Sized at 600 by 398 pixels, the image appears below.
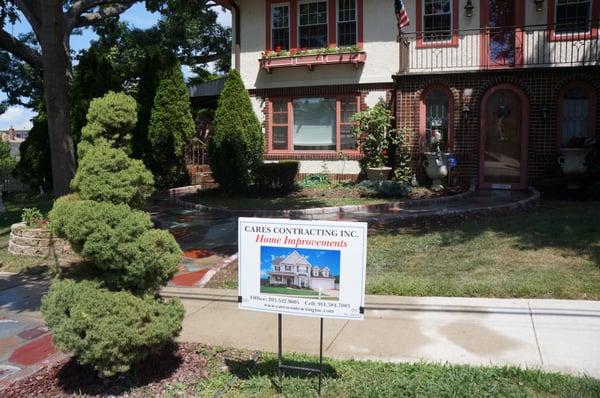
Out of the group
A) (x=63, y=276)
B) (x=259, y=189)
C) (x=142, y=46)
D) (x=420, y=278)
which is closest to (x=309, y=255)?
(x=63, y=276)

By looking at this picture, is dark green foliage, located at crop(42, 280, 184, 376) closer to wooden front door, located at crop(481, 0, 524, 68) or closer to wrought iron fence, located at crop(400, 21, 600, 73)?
wrought iron fence, located at crop(400, 21, 600, 73)

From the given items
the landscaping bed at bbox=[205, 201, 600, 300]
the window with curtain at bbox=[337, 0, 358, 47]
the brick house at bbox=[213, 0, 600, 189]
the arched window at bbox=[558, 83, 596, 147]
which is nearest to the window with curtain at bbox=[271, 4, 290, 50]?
the brick house at bbox=[213, 0, 600, 189]

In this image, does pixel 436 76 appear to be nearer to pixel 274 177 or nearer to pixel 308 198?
pixel 308 198

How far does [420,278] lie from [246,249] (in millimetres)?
3279

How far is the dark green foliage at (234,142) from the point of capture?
571 inches

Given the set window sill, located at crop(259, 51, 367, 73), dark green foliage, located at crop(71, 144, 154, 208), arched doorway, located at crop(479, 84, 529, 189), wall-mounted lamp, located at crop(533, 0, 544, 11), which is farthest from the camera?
window sill, located at crop(259, 51, 367, 73)

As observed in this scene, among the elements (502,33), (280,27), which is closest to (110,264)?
(502,33)

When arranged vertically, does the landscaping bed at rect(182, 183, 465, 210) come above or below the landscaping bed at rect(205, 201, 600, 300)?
above

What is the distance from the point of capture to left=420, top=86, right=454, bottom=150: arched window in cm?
1498

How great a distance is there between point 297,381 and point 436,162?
10880mm

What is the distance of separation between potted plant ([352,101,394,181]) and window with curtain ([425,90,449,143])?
1.04 meters

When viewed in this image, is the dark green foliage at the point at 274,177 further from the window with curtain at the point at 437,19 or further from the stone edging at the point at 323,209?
the window with curtain at the point at 437,19

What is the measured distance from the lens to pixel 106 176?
13.5 feet

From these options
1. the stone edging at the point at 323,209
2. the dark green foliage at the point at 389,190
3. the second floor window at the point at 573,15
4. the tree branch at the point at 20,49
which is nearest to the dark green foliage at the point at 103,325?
the stone edging at the point at 323,209
